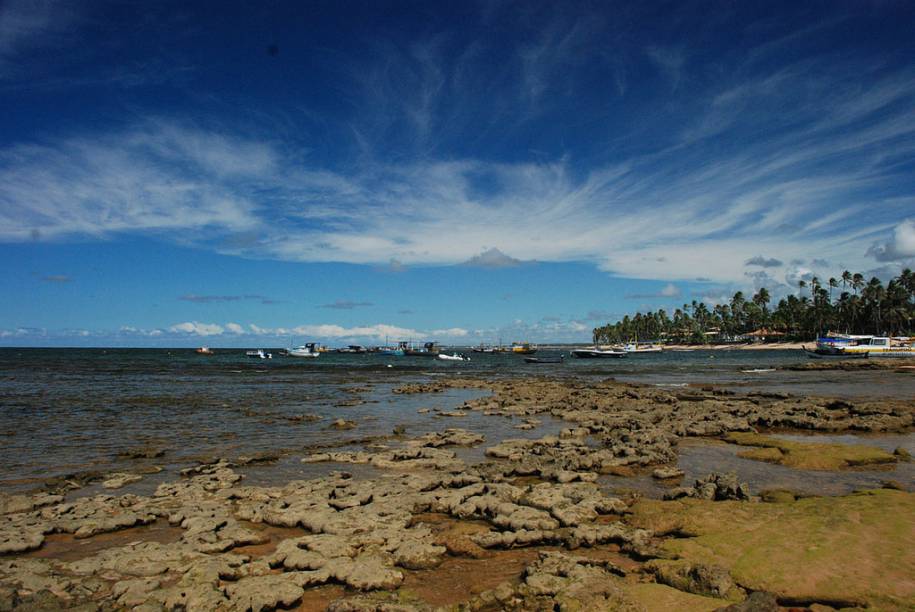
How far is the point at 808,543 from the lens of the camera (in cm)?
930

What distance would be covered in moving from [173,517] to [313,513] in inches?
123

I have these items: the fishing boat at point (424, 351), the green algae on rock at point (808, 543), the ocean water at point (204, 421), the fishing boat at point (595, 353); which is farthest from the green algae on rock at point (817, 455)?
the fishing boat at point (424, 351)

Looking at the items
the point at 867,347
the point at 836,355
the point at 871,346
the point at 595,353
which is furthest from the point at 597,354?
the point at 871,346

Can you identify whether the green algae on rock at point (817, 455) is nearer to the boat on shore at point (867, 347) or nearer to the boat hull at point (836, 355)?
the boat hull at point (836, 355)

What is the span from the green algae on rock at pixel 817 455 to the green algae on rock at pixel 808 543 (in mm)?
4482

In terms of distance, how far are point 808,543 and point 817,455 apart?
973 centimetres

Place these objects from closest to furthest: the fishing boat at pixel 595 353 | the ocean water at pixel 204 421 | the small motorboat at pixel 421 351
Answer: the ocean water at pixel 204 421, the fishing boat at pixel 595 353, the small motorboat at pixel 421 351

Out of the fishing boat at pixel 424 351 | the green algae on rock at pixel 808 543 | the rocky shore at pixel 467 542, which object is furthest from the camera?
the fishing boat at pixel 424 351

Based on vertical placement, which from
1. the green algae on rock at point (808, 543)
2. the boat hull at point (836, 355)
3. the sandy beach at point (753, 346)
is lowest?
the green algae on rock at point (808, 543)

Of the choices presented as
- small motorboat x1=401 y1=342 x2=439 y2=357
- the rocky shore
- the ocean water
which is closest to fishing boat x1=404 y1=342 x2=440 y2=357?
small motorboat x1=401 y1=342 x2=439 y2=357

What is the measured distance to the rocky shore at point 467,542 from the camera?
8219 millimetres

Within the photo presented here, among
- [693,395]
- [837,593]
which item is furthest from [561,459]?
[693,395]

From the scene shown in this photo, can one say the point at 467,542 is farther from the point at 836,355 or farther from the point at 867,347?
the point at 867,347

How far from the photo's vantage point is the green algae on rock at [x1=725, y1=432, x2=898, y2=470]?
54.4ft
